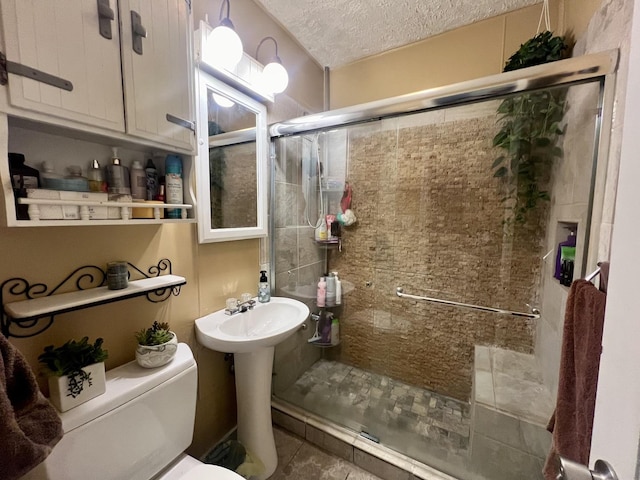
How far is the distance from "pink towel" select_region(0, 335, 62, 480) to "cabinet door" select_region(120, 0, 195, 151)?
652 millimetres

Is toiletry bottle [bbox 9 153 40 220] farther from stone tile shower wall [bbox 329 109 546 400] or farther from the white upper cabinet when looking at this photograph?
stone tile shower wall [bbox 329 109 546 400]

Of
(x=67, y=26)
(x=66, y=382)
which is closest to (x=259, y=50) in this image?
(x=67, y=26)

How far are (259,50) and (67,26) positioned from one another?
1.07 meters

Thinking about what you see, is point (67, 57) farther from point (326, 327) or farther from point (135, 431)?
point (326, 327)

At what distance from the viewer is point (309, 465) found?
56.5 inches

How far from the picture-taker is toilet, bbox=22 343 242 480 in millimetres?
707

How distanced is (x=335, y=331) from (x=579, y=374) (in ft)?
5.28

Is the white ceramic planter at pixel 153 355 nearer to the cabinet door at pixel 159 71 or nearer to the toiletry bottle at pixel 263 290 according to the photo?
the toiletry bottle at pixel 263 290

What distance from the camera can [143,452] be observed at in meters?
0.86

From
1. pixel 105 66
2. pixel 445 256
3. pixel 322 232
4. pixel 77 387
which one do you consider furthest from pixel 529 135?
pixel 77 387

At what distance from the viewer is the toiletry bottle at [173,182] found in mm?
983

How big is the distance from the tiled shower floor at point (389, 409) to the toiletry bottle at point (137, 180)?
5.13 feet

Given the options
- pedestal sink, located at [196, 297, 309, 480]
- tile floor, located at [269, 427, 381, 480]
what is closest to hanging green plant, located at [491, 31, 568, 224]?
pedestal sink, located at [196, 297, 309, 480]

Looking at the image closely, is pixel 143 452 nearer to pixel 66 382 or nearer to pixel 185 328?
pixel 66 382
